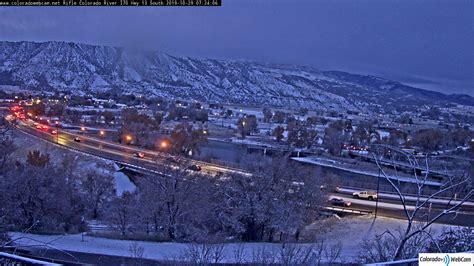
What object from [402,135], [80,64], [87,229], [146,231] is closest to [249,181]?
[146,231]

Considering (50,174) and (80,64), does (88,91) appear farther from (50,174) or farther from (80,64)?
(50,174)

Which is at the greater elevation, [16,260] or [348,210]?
[16,260]

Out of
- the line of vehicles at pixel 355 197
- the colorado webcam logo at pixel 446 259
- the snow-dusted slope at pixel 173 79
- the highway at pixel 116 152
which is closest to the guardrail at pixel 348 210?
the line of vehicles at pixel 355 197

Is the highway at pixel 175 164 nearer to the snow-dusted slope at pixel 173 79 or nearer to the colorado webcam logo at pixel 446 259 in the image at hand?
the colorado webcam logo at pixel 446 259

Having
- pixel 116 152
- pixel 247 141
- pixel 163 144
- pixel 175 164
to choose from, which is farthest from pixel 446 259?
pixel 247 141

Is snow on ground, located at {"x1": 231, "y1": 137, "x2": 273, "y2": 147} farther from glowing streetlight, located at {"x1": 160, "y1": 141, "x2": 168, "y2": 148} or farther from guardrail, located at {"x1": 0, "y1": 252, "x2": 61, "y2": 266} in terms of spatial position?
guardrail, located at {"x1": 0, "y1": 252, "x2": 61, "y2": 266}

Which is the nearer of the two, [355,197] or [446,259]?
[446,259]

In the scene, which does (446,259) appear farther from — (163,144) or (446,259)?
(163,144)

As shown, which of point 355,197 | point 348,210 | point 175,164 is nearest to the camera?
point 348,210
